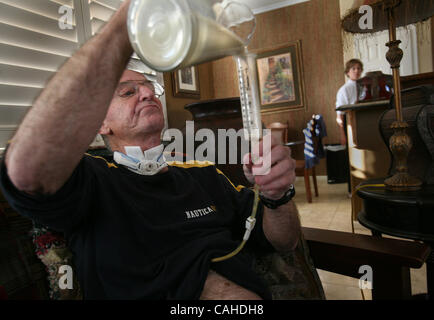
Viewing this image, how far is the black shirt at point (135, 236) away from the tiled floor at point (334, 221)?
0.86 m

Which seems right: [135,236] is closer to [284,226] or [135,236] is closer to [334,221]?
[284,226]

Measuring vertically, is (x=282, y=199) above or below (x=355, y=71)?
below

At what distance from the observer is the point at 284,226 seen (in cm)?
94

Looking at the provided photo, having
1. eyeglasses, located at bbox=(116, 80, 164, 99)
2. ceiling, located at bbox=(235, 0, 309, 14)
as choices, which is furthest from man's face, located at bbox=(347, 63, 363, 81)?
eyeglasses, located at bbox=(116, 80, 164, 99)

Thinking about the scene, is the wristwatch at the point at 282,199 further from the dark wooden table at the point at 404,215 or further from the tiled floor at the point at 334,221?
the tiled floor at the point at 334,221

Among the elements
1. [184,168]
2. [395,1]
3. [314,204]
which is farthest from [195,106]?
[314,204]

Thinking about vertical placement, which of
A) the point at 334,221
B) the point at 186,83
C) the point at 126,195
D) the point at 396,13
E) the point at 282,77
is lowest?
the point at 334,221

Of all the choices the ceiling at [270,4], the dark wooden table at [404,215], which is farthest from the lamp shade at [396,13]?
the ceiling at [270,4]

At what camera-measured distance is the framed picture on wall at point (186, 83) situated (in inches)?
128

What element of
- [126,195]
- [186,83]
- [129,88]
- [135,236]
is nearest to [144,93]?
[129,88]

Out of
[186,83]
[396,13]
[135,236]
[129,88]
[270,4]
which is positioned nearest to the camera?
[135,236]

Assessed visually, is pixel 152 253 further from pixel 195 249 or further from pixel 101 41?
pixel 101 41

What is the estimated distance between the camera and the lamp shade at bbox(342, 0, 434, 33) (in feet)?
4.29

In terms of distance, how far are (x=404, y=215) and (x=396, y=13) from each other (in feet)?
3.21
